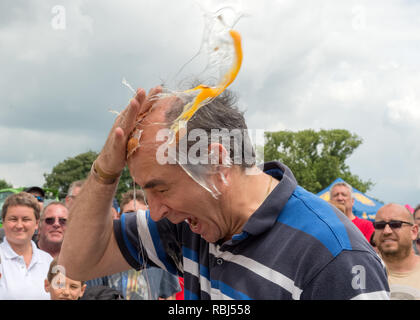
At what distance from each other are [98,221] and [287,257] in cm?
90

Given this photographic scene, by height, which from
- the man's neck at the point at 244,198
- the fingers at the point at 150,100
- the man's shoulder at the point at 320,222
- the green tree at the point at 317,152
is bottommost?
the man's shoulder at the point at 320,222

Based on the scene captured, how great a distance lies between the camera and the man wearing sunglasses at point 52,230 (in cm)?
509

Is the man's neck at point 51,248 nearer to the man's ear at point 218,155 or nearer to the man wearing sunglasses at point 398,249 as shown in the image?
the man wearing sunglasses at point 398,249

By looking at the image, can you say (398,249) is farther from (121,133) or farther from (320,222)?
(121,133)

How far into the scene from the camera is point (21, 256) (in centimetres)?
444

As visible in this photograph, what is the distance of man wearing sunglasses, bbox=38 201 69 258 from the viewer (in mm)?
5086

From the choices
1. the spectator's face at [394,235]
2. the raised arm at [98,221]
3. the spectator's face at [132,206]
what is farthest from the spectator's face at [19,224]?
the spectator's face at [394,235]

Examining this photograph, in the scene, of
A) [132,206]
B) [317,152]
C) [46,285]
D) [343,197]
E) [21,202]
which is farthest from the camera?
[317,152]

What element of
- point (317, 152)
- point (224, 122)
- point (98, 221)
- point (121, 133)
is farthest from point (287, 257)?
point (317, 152)

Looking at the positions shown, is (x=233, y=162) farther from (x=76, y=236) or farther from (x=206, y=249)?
(x=76, y=236)

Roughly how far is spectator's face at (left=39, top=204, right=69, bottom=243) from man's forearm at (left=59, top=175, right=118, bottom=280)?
122 inches

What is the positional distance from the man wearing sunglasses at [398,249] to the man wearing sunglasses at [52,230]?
340cm

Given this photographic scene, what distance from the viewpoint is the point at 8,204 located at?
4.77 metres
